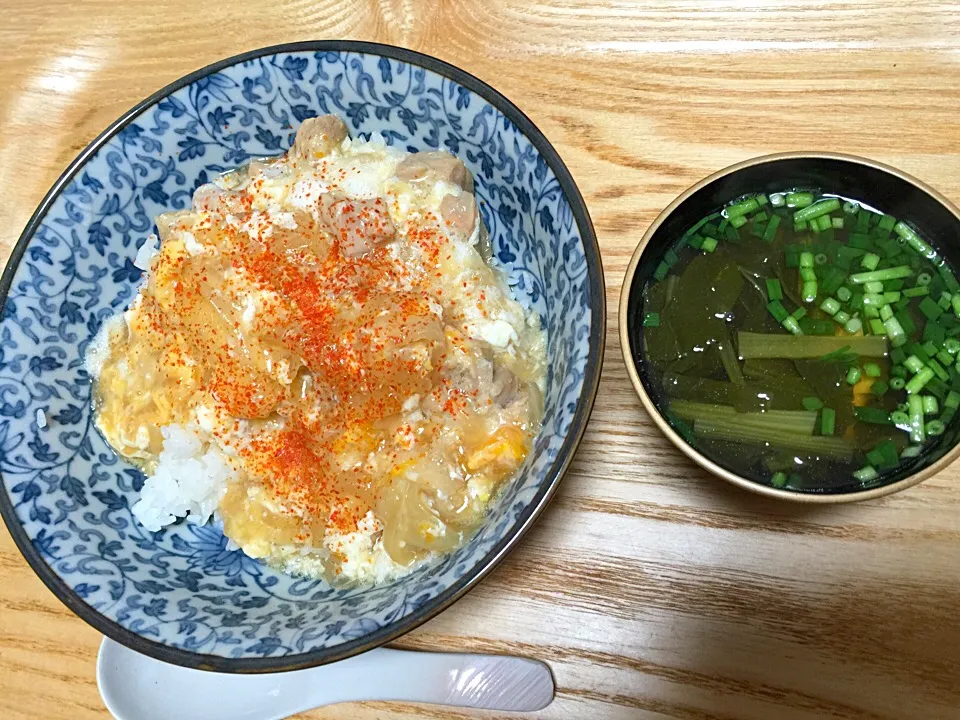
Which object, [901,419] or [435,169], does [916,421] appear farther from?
[435,169]

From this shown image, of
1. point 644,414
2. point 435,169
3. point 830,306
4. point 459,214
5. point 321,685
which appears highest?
point 435,169

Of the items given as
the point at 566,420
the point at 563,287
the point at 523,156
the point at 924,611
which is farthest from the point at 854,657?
the point at 523,156

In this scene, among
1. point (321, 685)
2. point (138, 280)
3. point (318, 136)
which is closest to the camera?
point (321, 685)

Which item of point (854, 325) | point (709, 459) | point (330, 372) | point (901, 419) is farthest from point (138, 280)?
point (901, 419)

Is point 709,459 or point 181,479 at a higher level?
point 709,459

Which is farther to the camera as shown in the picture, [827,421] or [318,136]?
[318,136]

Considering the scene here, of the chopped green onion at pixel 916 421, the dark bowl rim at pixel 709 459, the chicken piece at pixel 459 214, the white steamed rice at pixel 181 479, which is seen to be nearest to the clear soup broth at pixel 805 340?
the chopped green onion at pixel 916 421

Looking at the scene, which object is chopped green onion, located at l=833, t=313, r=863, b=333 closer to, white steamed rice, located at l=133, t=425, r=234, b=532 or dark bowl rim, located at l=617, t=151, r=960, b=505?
dark bowl rim, located at l=617, t=151, r=960, b=505

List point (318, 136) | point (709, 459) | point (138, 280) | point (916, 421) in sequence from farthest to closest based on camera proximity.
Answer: point (138, 280), point (318, 136), point (916, 421), point (709, 459)
